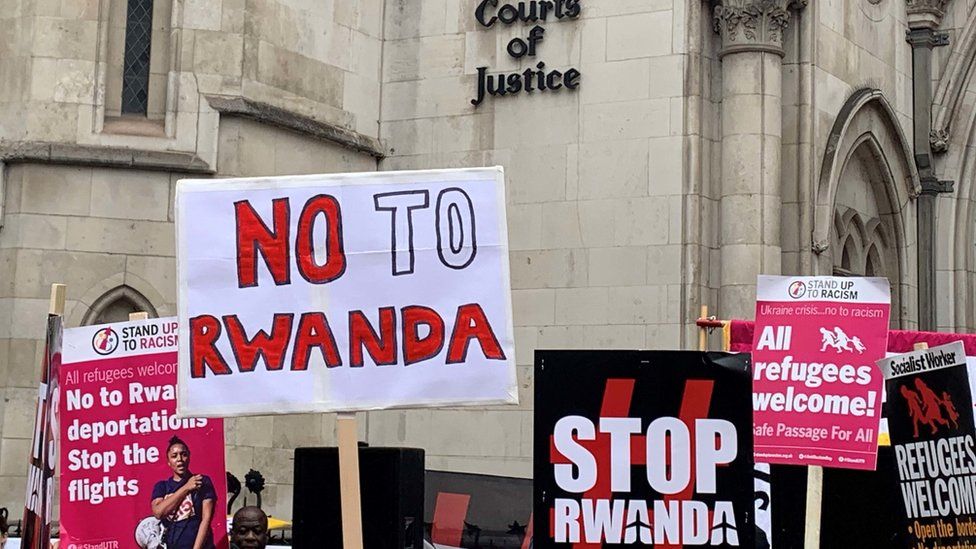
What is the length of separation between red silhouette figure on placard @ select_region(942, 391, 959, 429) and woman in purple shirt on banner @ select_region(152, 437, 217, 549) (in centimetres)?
358

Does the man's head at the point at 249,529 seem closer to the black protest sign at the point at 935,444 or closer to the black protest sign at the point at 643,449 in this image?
the black protest sign at the point at 643,449

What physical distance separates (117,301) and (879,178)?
26.7ft

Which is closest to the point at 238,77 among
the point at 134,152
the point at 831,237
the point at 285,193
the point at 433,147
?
the point at 134,152

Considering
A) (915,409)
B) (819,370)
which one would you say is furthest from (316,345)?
(819,370)

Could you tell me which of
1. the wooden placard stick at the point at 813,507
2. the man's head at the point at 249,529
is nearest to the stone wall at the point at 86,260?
the man's head at the point at 249,529

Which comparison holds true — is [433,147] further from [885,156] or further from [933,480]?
[933,480]

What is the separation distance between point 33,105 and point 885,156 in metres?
8.72

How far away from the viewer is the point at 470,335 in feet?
22.5

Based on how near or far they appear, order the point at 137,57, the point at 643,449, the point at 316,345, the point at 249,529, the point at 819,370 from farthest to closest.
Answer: the point at 137,57, the point at 819,370, the point at 249,529, the point at 643,449, the point at 316,345

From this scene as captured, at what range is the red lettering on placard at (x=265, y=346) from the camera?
684 centimetres

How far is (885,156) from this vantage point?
1833 cm

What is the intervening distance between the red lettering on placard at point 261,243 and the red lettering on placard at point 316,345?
8.6 inches

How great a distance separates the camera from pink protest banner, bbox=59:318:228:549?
8750 millimetres

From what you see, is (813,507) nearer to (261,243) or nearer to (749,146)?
(261,243)
